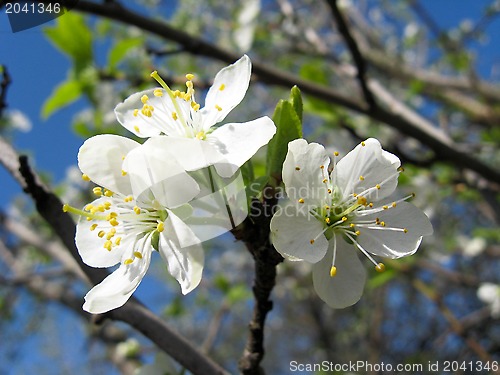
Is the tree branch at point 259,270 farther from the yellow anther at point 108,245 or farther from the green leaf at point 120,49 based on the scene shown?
the green leaf at point 120,49

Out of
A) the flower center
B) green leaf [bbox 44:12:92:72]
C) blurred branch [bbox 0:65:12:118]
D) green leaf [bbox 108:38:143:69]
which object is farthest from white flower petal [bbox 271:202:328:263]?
green leaf [bbox 44:12:92:72]

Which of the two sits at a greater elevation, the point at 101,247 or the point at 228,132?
the point at 228,132

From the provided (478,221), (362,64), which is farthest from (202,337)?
(362,64)

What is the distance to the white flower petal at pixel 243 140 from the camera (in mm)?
865

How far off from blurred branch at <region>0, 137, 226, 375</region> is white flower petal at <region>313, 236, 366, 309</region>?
11.4 inches

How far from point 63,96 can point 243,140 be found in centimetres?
162

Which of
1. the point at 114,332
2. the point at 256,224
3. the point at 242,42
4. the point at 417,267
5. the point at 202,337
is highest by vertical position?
the point at 256,224

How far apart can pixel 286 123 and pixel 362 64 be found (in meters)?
0.99

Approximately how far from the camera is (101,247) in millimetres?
982

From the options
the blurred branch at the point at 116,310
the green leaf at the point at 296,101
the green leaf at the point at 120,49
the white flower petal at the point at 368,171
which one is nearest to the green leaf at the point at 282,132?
the green leaf at the point at 296,101

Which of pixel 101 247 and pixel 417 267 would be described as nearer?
pixel 101 247

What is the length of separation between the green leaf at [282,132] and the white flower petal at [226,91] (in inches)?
5.0

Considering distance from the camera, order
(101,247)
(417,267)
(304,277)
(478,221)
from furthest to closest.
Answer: (478,221), (304,277), (417,267), (101,247)

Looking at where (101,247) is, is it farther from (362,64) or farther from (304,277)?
(304,277)
